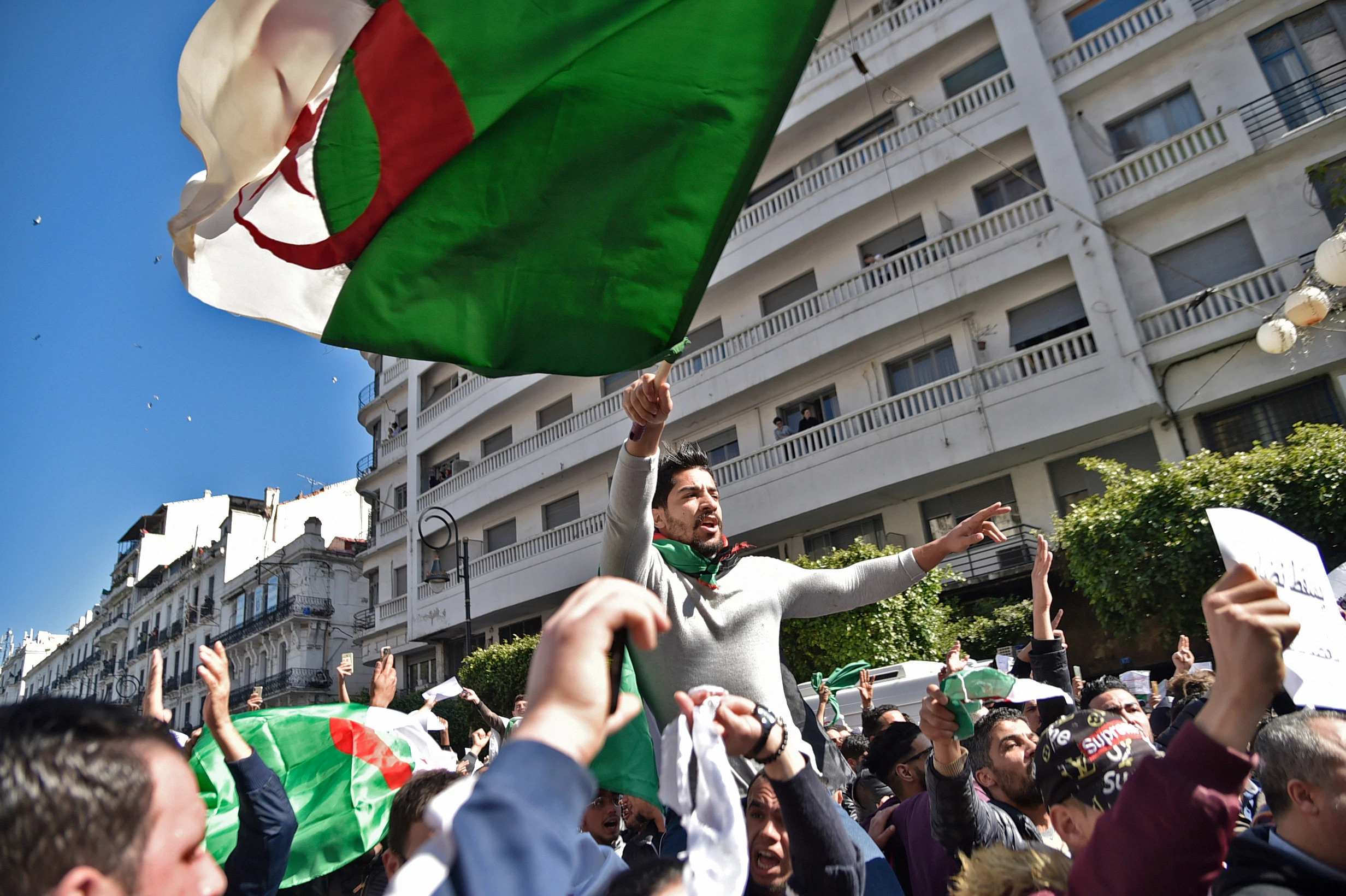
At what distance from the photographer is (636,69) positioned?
109 inches

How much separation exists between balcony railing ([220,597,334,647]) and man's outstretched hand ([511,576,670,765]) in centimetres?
3933

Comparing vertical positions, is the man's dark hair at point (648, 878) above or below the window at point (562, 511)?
below

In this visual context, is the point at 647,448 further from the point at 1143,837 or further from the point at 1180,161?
the point at 1180,161

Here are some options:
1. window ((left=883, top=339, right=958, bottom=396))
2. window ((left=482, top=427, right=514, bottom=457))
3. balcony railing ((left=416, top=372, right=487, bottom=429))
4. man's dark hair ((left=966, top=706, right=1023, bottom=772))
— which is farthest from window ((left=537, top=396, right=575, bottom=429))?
man's dark hair ((left=966, top=706, right=1023, bottom=772))

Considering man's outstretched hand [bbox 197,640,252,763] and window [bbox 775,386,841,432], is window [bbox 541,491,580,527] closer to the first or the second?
window [bbox 775,386,841,432]

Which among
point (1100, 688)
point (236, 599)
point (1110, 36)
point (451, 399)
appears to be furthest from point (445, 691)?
point (236, 599)

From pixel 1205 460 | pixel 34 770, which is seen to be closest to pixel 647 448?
pixel 34 770

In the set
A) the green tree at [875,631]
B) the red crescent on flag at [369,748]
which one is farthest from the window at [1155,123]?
the red crescent on flag at [369,748]

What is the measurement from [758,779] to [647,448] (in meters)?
0.84

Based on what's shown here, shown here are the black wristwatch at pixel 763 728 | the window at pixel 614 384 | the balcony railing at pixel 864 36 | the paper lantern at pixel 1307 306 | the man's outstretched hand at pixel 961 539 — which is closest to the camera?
the black wristwatch at pixel 763 728

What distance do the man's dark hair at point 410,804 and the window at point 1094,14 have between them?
59.4 ft

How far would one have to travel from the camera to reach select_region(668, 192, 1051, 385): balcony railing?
1630 cm

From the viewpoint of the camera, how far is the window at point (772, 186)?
21.0 metres

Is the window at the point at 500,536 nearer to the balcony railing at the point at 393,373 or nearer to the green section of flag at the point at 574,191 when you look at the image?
the balcony railing at the point at 393,373
